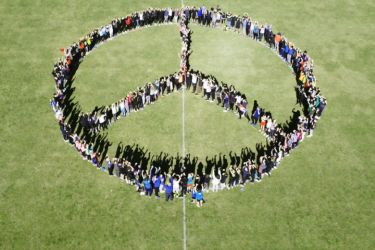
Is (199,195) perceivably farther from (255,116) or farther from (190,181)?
(255,116)

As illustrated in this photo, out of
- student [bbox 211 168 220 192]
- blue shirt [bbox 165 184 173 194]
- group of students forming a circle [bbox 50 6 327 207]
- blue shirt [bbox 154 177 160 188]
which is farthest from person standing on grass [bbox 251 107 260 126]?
blue shirt [bbox 154 177 160 188]

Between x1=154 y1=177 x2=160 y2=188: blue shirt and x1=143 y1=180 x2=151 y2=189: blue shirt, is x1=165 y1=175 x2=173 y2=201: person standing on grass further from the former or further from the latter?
x1=143 y1=180 x2=151 y2=189: blue shirt

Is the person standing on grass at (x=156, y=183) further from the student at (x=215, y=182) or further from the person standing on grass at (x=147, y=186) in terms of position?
the student at (x=215, y=182)

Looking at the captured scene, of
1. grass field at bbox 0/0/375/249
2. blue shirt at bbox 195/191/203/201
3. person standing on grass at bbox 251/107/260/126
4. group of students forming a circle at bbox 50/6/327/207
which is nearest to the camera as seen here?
grass field at bbox 0/0/375/249

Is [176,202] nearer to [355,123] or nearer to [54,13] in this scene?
[355,123]

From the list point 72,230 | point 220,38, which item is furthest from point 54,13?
point 72,230
